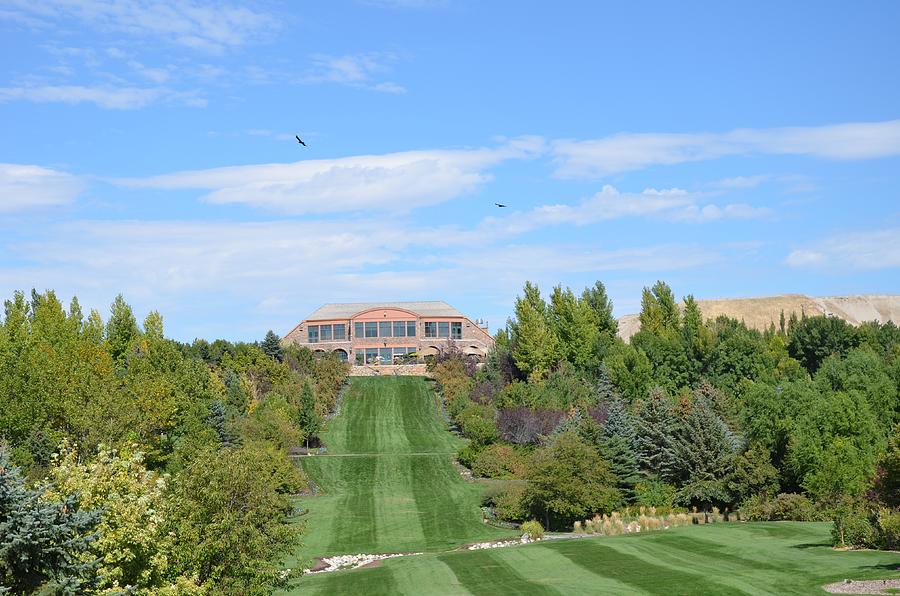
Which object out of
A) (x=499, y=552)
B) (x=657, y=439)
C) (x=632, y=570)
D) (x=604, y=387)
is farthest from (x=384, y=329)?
(x=632, y=570)

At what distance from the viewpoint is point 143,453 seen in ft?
117

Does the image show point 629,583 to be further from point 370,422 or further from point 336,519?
point 370,422

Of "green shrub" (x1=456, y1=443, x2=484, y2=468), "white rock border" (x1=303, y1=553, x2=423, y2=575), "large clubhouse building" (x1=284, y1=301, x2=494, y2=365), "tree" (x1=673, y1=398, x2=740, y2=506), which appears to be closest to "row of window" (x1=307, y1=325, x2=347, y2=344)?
"large clubhouse building" (x1=284, y1=301, x2=494, y2=365)

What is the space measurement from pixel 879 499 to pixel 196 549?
1148 inches

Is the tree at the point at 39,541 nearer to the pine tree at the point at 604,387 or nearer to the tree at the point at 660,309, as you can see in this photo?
the pine tree at the point at 604,387

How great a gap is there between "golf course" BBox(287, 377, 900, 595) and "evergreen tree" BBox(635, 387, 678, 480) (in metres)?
12.5

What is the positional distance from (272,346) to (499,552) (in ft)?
230

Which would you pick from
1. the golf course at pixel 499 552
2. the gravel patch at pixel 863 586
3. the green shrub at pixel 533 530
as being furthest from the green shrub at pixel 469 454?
the gravel patch at pixel 863 586

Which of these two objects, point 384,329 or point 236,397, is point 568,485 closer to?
point 236,397

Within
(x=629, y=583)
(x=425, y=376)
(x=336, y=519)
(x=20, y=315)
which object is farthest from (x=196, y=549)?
(x=425, y=376)

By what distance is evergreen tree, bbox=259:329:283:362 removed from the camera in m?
117

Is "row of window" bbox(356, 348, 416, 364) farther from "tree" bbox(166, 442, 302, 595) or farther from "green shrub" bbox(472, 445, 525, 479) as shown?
"tree" bbox(166, 442, 302, 595)

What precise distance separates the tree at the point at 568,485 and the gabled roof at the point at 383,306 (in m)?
75.7

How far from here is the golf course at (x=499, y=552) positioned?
128 ft
